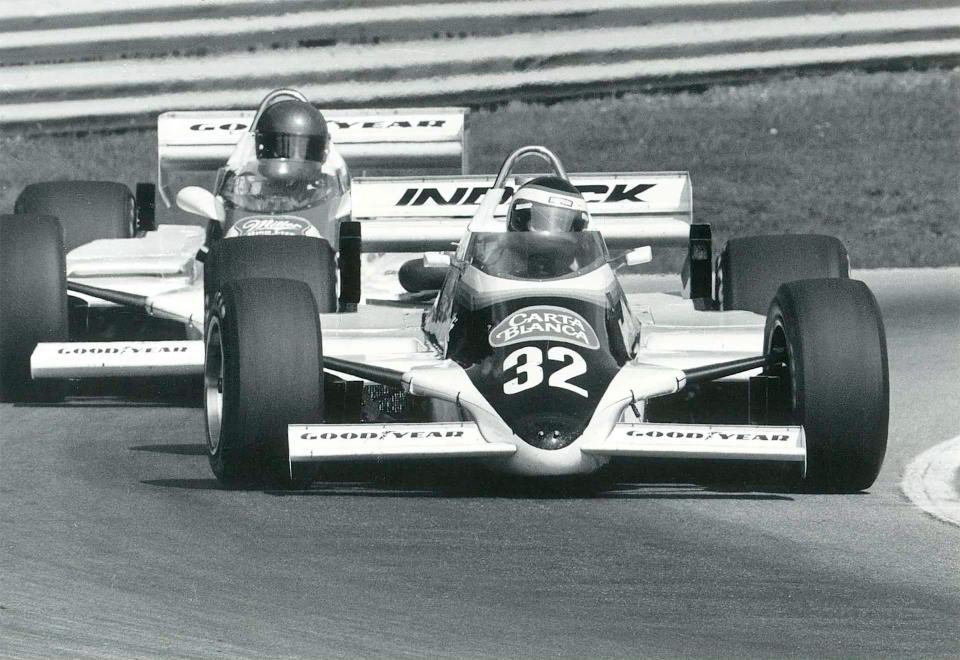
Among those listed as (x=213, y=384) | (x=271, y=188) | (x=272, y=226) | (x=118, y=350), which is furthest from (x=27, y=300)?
(x=213, y=384)

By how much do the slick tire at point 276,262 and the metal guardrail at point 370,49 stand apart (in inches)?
370

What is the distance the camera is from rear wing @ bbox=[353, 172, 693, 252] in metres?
11.8

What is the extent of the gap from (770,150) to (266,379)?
1267cm

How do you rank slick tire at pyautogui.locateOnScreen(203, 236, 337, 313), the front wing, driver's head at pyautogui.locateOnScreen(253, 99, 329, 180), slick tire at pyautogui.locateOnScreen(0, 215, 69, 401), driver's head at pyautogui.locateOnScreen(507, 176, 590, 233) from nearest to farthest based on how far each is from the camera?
the front wing → driver's head at pyautogui.locateOnScreen(507, 176, 590, 233) → slick tire at pyautogui.locateOnScreen(203, 236, 337, 313) → slick tire at pyautogui.locateOnScreen(0, 215, 69, 401) → driver's head at pyautogui.locateOnScreen(253, 99, 329, 180)

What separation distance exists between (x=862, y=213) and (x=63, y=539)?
11.8 meters

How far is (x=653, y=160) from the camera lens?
19.4 metres

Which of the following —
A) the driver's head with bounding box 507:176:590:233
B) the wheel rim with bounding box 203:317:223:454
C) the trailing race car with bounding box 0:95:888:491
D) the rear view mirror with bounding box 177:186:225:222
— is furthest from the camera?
the rear view mirror with bounding box 177:186:225:222

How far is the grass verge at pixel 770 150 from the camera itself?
18094mm

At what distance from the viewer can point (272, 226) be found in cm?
1271

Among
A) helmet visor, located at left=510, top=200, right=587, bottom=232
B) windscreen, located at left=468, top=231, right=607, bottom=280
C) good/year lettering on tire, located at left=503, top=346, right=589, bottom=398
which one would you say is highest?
helmet visor, located at left=510, top=200, right=587, bottom=232

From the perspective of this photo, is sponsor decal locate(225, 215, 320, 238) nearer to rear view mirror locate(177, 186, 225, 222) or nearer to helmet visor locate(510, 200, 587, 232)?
rear view mirror locate(177, 186, 225, 222)

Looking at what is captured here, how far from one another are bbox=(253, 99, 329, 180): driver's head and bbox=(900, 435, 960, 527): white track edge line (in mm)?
4741

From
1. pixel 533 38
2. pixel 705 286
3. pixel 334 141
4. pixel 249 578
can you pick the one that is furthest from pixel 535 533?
Result: pixel 533 38

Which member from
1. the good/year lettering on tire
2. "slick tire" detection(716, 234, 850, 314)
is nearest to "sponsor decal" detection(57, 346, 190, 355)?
"slick tire" detection(716, 234, 850, 314)
